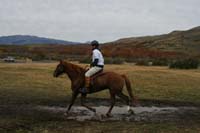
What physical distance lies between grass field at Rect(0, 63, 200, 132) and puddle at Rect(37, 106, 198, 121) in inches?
36.6

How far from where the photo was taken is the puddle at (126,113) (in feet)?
50.6

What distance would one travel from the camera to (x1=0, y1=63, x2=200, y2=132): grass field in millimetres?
13008

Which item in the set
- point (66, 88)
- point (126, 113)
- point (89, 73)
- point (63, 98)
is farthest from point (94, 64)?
point (66, 88)

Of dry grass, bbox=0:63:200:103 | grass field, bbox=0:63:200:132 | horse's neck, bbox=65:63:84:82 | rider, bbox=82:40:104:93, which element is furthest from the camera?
dry grass, bbox=0:63:200:103

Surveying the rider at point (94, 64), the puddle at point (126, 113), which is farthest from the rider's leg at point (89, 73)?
the puddle at point (126, 113)

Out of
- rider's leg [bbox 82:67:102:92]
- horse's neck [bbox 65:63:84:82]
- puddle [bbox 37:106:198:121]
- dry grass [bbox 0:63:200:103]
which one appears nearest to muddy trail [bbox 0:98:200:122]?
puddle [bbox 37:106:198:121]

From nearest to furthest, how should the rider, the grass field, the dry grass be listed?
1. the grass field
2. the rider
3. the dry grass

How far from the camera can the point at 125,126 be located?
13344 mm

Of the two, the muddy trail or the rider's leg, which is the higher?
the rider's leg

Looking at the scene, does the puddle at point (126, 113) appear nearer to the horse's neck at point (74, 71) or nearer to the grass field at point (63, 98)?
the grass field at point (63, 98)

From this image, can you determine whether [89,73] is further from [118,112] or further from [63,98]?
[63,98]

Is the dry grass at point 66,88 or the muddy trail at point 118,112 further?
the dry grass at point 66,88

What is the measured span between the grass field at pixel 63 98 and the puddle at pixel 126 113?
0.93 m

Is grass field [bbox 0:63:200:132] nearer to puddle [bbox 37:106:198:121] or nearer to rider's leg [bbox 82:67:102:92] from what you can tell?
puddle [bbox 37:106:198:121]
